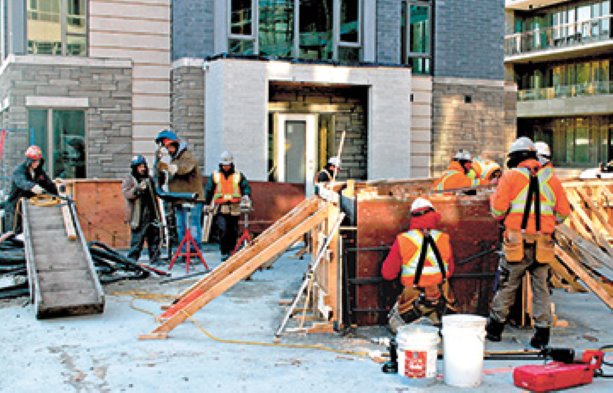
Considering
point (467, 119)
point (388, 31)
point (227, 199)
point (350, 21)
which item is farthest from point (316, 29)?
point (227, 199)

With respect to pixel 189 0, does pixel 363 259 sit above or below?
below

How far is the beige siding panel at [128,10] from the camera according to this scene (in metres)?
15.9

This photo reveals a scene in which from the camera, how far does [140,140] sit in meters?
16.2

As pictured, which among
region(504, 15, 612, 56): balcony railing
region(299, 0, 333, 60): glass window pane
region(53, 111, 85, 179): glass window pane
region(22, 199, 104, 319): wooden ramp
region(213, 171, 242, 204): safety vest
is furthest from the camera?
region(504, 15, 612, 56): balcony railing

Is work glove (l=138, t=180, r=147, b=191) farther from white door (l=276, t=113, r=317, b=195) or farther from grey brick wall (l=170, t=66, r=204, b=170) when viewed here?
Answer: white door (l=276, t=113, r=317, b=195)

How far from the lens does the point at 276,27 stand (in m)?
16.6

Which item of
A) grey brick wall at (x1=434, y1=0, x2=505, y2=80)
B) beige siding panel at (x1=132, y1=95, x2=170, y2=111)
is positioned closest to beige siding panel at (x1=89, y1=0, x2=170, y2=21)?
beige siding panel at (x1=132, y1=95, x2=170, y2=111)

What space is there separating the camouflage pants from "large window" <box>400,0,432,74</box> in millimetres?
11445

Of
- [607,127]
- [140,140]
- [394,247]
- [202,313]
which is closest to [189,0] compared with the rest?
[140,140]

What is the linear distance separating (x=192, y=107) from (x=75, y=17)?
2.98 meters

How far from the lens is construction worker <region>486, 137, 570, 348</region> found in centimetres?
741

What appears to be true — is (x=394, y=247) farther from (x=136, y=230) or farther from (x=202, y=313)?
(x=136, y=230)

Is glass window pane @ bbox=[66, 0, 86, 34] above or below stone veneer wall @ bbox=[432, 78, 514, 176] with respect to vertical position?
above

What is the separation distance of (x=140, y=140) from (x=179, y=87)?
1362mm
